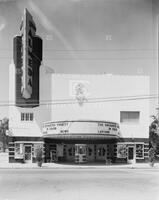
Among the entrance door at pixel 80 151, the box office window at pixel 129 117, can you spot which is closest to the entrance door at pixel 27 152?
the entrance door at pixel 80 151

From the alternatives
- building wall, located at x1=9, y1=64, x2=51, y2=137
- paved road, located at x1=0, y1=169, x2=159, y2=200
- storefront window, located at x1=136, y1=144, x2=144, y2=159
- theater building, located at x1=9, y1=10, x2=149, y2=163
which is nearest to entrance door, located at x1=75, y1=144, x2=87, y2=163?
theater building, located at x1=9, y1=10, x2=149, y2=163

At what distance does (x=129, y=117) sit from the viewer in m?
14.1

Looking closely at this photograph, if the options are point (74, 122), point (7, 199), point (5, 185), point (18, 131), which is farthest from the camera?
point (18, 131)

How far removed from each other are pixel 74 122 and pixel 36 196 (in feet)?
22.7

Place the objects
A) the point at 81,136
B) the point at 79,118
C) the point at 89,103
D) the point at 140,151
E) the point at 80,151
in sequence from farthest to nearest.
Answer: the point at 80,151 → the point at 140,151 → the point at 79,118 → the point at 89,103 → the point at 81,136

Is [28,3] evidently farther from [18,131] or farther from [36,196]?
[18,131]

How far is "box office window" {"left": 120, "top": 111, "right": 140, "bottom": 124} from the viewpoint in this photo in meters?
13.8

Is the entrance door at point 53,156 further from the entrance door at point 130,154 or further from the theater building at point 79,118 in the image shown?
the entrance door at point 130,154

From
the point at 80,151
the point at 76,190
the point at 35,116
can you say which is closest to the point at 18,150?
the point at 35,116

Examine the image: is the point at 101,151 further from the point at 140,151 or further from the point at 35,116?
the point at 35,116

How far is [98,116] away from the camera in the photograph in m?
13.4

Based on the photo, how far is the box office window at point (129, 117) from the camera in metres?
13.8

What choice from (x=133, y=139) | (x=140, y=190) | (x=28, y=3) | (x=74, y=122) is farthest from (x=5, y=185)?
(x=133, y=139)

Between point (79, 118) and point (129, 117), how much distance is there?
200 centimetres
